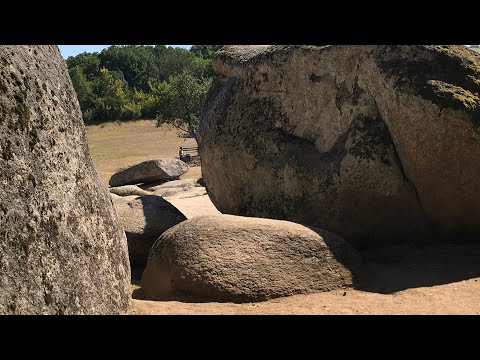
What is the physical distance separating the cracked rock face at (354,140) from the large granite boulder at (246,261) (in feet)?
4.37

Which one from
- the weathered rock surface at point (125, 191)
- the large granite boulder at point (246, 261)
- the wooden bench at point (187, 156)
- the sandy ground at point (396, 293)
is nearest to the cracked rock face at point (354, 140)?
the sandy ground at point (396, 293)

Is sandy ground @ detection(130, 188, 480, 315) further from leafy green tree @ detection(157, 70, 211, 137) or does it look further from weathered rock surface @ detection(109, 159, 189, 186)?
leafy green tree @ detection(157, 70, 211, 137)

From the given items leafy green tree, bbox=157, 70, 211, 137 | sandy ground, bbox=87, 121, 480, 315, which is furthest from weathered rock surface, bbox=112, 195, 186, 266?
leafy green tree, bbox=157, 70, 211, 137

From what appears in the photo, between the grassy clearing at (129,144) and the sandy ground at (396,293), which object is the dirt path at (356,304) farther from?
the grassy clearing at (129,144)

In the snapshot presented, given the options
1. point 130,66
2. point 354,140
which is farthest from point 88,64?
point 354,140

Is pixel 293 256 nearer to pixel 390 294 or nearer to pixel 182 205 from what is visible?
pixel 390 294

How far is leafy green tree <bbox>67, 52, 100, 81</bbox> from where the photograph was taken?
70.9m

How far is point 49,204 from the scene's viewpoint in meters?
4.38

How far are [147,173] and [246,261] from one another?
15268 mm

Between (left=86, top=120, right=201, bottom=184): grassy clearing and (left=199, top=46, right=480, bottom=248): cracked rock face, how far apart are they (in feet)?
47.6

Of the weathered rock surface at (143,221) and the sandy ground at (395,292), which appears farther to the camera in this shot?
the weathered rock surface at (143,221)

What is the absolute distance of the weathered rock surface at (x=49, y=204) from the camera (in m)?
3.93

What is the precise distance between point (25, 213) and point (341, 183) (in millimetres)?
5316

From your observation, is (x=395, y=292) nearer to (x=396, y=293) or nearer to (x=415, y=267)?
(x=396, y=293)
